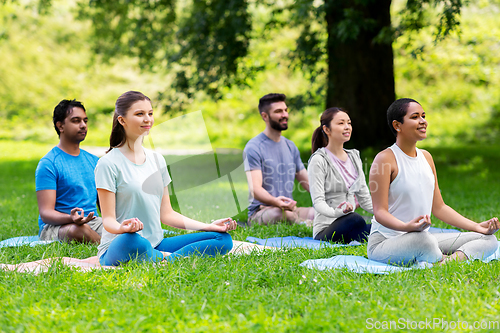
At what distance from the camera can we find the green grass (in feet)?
8.39

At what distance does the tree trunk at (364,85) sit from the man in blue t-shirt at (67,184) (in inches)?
280

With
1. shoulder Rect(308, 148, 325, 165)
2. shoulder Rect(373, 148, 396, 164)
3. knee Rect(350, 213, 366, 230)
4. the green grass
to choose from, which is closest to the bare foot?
the green grass

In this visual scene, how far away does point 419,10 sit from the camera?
8727 mm

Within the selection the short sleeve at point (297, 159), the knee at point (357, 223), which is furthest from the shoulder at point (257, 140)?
the knee at point (357, 223)

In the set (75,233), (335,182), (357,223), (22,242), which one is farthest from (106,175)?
(357,223)

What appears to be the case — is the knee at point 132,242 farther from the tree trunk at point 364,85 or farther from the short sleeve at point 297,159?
the tree trunk at point 364,85

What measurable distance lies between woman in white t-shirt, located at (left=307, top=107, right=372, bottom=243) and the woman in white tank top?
0.85 metres

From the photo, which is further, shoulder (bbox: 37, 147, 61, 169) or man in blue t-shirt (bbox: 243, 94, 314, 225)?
man in blue t-shirt (bbox: 243, 94, 314, 225)

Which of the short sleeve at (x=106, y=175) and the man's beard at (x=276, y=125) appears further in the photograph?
the man's beard at (x=276, y=125)

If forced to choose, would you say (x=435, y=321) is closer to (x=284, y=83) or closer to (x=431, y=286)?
(x=431, y=286)

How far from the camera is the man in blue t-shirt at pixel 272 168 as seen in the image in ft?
18.7

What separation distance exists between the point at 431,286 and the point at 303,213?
3017 millimetres

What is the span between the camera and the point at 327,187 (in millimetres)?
4801

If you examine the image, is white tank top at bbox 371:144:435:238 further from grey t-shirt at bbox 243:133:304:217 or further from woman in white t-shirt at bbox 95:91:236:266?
grey t-shirt at bbox 243:133:304:217
